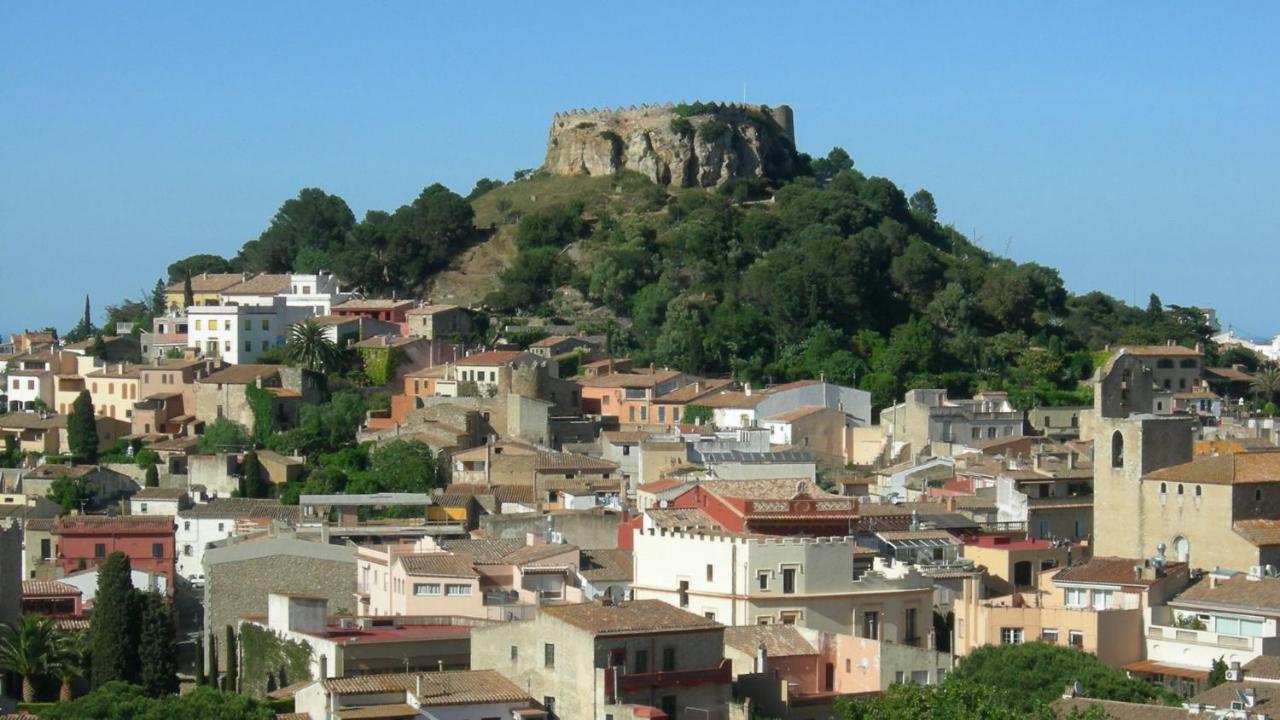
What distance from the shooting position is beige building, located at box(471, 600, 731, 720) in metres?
31.1

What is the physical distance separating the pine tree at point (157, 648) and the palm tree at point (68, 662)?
1.10 meters

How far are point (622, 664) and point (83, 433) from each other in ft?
128

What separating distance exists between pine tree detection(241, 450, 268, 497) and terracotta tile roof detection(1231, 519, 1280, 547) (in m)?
27.9

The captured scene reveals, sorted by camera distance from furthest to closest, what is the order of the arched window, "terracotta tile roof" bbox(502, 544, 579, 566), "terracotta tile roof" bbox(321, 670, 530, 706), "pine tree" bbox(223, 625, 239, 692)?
1. the arched window
2. "terracotta tile roof" bbox(502, 544, 579, 566)
3. "pine tree" bbox(223, 625, 239, 692)
4. "terracotta tile roof" bbox(321, 670, 530, 706)

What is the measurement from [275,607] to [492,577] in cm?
421

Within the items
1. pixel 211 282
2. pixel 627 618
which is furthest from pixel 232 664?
pixel 211 282

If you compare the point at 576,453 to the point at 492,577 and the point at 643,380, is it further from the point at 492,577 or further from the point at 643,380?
the point at 492,577

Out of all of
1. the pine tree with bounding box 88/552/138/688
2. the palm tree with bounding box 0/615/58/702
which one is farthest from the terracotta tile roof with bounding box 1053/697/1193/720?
the palm tree with bounding box 0/615/58/702

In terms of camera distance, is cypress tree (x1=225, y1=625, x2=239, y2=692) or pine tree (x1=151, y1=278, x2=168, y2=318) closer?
cypress tree (x1=225, y1=625, x2=239, y2=692)

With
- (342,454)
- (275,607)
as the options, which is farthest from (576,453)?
(275,607)

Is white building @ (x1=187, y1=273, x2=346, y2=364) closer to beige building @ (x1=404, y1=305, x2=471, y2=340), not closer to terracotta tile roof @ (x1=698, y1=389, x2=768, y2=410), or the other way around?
beige building @ (x1=404, y1=305, x2=471, y2=340)

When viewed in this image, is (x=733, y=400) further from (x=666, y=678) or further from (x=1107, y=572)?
(x=666, y=678)

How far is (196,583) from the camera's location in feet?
171

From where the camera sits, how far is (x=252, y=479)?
60.9 meters
